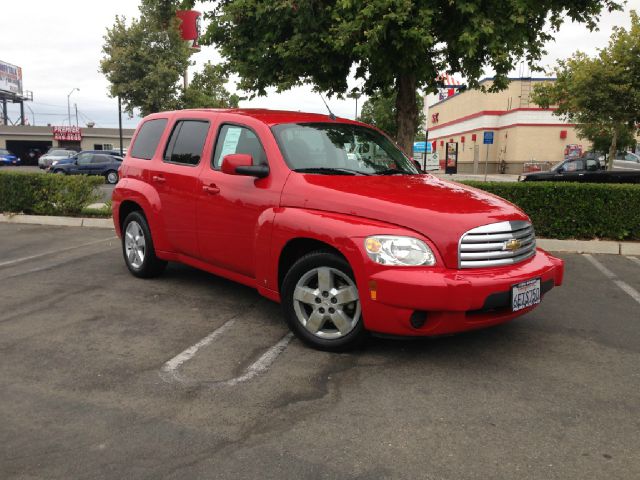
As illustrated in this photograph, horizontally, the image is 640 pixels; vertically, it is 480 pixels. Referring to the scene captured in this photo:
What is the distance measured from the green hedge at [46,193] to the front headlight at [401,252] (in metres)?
8.94

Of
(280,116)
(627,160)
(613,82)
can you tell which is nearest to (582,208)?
(280,116)

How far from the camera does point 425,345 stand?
4086 mm

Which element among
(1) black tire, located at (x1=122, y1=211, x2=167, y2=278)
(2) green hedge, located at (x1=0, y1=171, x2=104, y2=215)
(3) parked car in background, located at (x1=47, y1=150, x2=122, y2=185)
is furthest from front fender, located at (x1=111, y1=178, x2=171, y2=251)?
(3) parked car in background, located at (x1=47, y1=150, x2=122, y2=185)

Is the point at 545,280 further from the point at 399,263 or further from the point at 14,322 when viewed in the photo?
the point at 14,322

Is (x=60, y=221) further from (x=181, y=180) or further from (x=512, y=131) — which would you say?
(x=512, y=131)

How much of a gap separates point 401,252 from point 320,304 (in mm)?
752

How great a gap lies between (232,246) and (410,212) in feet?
5.63

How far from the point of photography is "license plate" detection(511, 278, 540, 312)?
3.59 meters

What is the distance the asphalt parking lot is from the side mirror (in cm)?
130

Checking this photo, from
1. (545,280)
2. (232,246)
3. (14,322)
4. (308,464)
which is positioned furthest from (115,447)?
(545,280)

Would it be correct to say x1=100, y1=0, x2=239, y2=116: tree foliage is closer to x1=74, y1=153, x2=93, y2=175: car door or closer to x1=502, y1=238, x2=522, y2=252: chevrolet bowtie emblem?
x1=74, y1=153, x2=93, y2=175: car door

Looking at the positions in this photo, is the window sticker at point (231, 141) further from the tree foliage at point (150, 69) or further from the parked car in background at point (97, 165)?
the tree foliage at point (150, 69)

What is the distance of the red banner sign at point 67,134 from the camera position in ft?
190

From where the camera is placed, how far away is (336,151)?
458 cm
